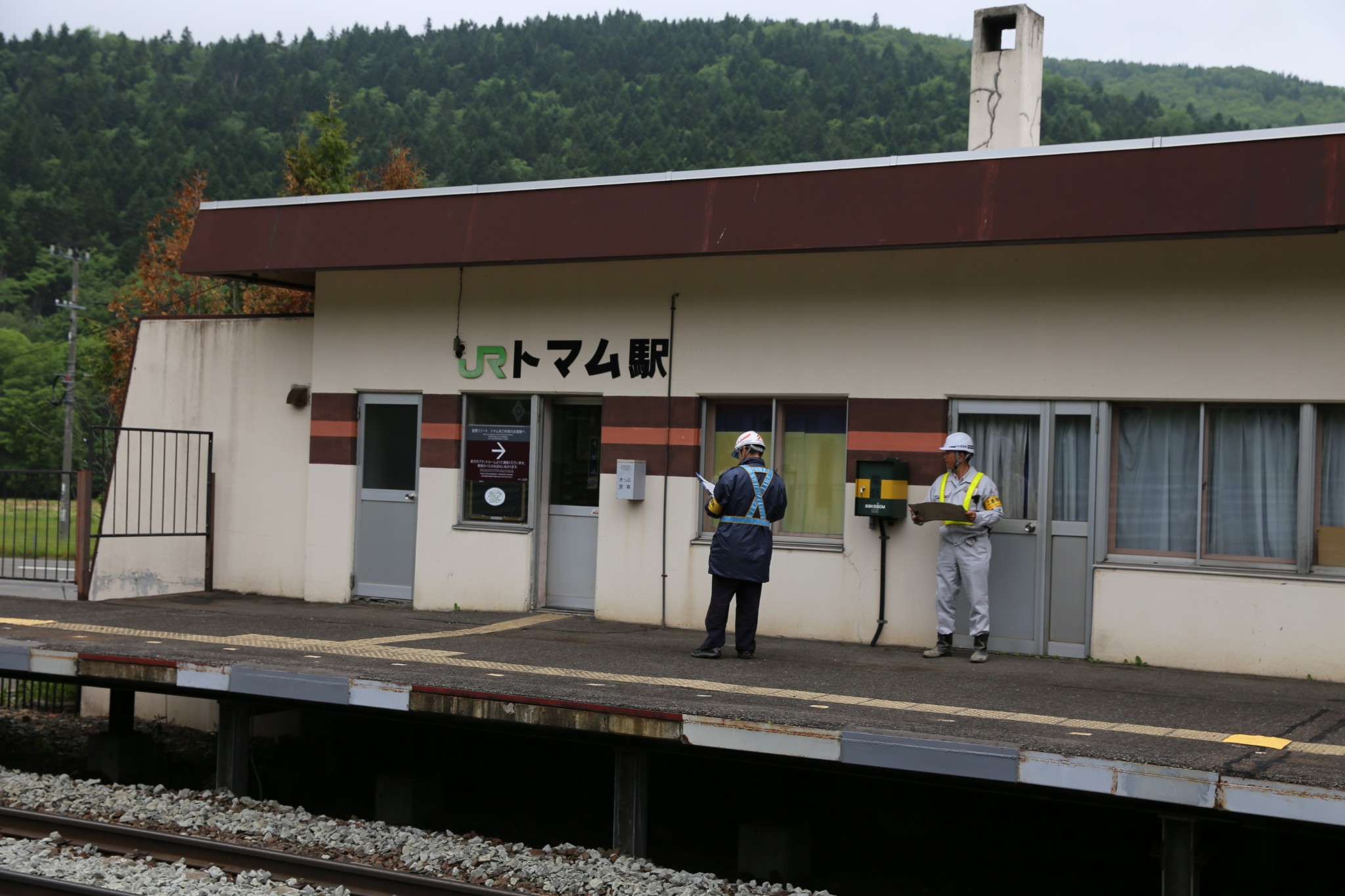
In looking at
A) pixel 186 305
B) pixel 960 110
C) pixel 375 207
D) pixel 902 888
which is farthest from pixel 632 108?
pixel 902 888

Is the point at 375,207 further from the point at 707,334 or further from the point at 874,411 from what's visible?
the point at 874,411

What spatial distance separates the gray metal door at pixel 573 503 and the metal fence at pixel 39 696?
517 cm

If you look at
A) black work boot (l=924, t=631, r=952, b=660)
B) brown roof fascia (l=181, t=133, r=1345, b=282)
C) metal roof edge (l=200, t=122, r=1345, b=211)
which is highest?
metal roof edge (l=200, t=122, r=1345, b=211)

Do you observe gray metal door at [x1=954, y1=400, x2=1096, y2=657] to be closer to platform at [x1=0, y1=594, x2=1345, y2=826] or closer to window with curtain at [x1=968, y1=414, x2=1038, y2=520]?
window with curtain at [x1=968, y1=414, x2=1038, y2=520]

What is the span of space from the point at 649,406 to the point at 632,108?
46.1 metres

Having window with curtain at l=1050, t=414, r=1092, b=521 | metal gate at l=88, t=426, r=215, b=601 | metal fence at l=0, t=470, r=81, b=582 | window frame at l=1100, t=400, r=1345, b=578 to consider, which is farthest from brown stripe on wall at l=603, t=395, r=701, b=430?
metal fence at l=0, t=470, r=81, b=582

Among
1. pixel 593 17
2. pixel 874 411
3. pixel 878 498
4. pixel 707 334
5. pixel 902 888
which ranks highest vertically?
pixel 593 17


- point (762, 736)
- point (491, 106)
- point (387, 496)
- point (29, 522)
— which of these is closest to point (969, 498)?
point (762, 736)

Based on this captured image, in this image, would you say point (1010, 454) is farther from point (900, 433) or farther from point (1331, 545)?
point (1331, 545)

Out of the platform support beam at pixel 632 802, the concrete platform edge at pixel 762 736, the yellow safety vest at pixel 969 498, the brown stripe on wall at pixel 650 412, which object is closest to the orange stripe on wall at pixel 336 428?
the brown stripe on wall at pixel 650 412

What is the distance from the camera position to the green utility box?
1034 cm

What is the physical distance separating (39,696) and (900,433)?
9.78 metres

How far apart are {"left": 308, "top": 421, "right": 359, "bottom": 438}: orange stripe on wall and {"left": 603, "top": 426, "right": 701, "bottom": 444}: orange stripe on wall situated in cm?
291

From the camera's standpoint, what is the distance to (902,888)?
7.73 m
